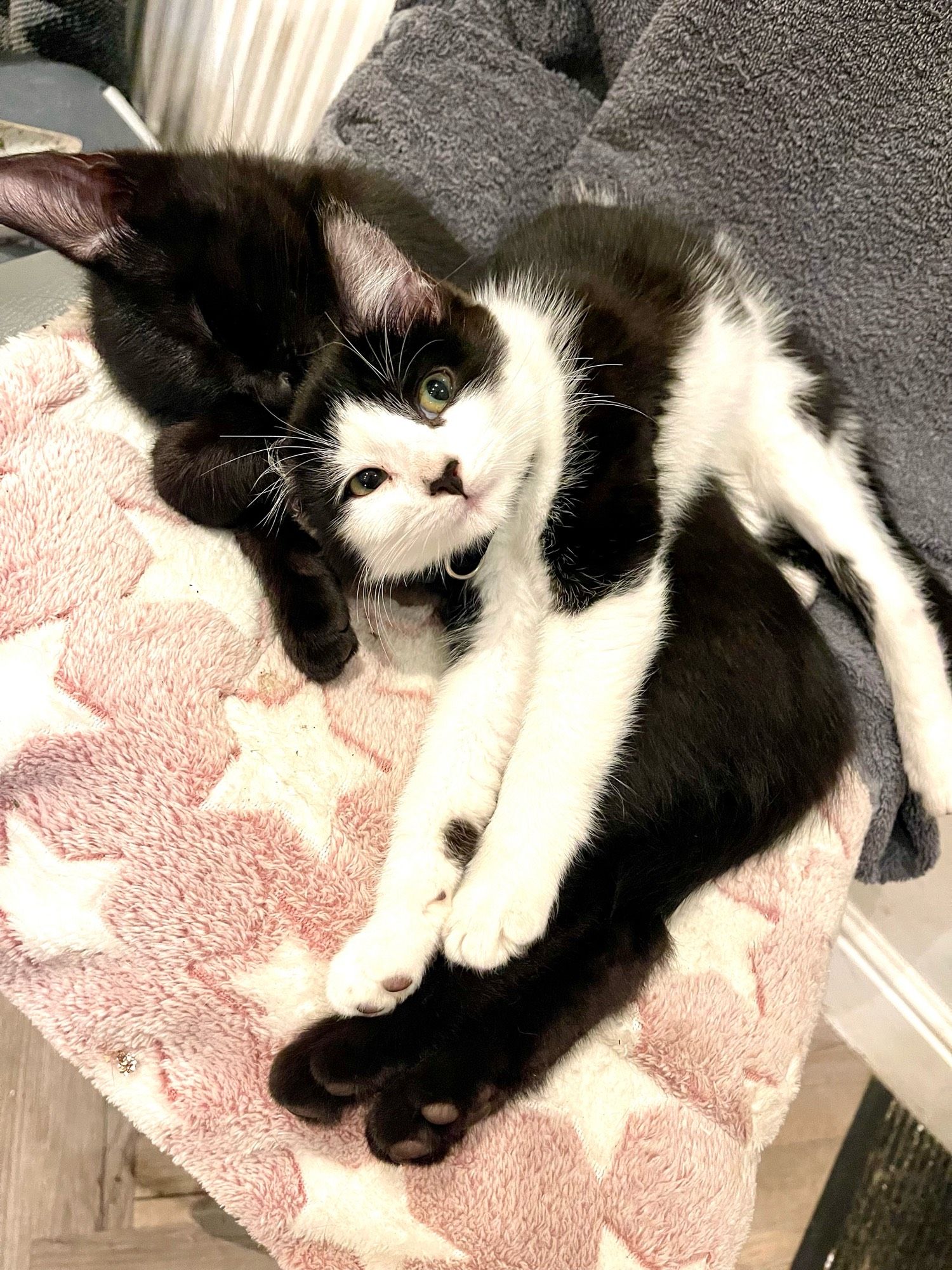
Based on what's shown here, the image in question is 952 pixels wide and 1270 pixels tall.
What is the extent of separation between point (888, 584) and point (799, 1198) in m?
1.14

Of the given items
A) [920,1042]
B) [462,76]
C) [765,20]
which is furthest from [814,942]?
[462,76]

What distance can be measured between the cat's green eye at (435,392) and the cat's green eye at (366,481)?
0.09 m

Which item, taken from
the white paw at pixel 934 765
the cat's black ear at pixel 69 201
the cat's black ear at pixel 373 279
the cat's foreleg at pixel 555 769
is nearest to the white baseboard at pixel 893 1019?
the white paw at pixel 934 765

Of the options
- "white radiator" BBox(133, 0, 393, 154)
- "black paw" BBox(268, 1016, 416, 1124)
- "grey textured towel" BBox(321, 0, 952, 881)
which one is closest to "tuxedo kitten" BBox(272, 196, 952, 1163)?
"black paw" BBox(268, 1016, 416, 1124)

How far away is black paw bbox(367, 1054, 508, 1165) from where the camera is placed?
2.70 feet

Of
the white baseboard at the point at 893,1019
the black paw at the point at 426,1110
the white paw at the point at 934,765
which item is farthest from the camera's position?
the white baseboard at the point at 893,1019

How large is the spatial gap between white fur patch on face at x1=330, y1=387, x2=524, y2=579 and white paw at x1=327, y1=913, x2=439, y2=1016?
16.4 inches

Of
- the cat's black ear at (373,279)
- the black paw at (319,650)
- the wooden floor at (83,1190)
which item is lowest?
the wooden floor at (83,1190)

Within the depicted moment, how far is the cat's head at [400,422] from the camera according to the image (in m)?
0.84

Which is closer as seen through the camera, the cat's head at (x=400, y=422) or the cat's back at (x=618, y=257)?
the cat's head at (x=400, y=422)

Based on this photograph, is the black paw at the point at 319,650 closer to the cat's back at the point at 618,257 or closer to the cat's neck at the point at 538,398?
the cat's neck at the point at 538,398

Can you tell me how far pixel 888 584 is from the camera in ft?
3.60

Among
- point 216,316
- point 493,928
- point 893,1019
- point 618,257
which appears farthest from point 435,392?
point 893,1019

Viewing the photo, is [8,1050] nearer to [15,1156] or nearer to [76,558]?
[15,1156]
